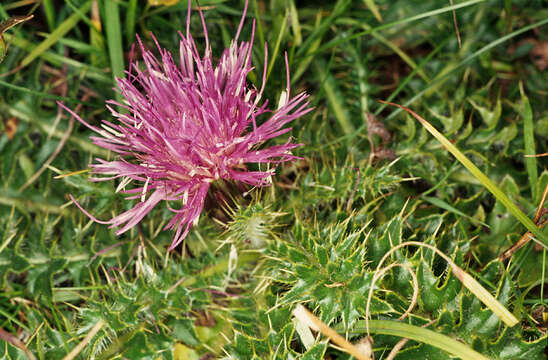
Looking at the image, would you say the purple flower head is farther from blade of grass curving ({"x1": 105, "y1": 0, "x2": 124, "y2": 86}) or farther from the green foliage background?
blade of grass curving ({"x1": 105, "y1": 0, "x2": 124, "y2": 86})

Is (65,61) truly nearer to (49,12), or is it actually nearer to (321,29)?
(49,12)

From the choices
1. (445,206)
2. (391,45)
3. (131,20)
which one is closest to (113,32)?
(131,20)

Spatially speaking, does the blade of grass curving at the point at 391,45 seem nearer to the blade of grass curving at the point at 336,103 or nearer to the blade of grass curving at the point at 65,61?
the blade of grass curving at the point at 336,103

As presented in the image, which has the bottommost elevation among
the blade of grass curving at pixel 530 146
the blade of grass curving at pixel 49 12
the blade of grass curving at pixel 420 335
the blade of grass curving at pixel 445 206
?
the blade of grass curving at pixel 420 335

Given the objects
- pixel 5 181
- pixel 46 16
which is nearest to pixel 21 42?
pixel 46 16

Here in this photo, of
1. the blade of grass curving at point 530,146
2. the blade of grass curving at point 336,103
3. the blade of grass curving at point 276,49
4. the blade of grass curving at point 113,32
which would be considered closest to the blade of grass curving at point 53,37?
the blade of grass curving at point 113,32

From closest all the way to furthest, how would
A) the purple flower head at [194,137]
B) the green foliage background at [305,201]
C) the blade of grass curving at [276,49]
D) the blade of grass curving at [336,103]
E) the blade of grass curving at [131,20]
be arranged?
the purple flower head at [194,137], the green foliage background at [305,201], the blade of grass curving at [276,49], the blade of grass curving at [131,20], the blade of grass curving at [336,103]
